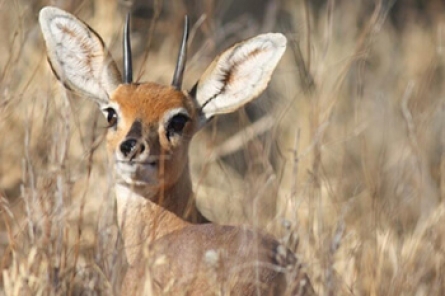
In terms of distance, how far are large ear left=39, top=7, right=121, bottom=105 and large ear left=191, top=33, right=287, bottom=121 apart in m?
0.36

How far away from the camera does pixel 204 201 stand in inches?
331

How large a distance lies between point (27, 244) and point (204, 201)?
110 inches

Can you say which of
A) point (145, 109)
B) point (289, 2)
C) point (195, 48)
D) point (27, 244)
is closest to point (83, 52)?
point (145, 109)

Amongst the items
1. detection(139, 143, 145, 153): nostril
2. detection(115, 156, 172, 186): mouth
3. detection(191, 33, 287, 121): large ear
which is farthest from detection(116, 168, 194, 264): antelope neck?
detection(191, 33, 287, 121): large ear

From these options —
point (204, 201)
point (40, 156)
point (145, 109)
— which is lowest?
point (204, 201)

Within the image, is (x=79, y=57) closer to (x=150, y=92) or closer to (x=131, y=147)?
(x=150, y=92)

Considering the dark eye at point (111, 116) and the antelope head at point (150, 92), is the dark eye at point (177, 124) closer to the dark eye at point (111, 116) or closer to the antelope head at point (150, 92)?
the antelope head at point (150, 92)

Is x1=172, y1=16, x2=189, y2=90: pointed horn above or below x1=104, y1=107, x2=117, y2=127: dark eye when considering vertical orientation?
above

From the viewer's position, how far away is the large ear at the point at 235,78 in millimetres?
6223

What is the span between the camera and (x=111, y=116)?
20.1 feet

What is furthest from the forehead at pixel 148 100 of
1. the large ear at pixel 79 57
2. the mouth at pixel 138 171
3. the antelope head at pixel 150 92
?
the mouth at pixel 138 171

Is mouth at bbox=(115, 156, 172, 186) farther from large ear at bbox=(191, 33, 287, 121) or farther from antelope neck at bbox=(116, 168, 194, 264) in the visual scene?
large ear at bbox=(191, 33, 287, 121)

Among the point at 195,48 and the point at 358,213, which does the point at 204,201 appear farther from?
the point at 195,48

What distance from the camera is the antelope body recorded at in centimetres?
579
